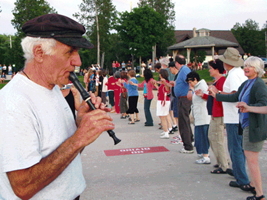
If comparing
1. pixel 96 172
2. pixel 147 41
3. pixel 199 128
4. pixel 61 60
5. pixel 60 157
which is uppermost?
pixel 147 41

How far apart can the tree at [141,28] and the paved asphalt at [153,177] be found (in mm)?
51141

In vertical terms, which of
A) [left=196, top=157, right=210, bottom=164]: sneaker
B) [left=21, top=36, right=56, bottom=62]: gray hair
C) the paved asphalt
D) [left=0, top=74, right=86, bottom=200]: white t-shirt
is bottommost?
the paved asphalt

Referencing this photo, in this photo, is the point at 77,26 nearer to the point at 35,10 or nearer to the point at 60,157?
the point at 60,157

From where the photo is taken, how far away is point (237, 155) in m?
4.97

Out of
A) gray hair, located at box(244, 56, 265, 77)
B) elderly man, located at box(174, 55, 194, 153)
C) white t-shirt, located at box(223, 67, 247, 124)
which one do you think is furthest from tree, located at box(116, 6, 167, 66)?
gray hair, located at box(244, 56, 265, 77)

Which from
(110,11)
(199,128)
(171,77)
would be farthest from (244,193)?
(110,11)

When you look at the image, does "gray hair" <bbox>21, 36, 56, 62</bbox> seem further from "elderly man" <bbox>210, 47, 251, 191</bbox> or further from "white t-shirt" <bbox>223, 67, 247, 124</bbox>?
"white t-shirt" <bbox>223, 67, 247, 124</bbox>

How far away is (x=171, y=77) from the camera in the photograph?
10.5 m

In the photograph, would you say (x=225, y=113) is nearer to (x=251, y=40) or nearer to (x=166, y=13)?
(x=166, y=13)

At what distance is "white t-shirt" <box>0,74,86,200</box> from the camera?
1.55m

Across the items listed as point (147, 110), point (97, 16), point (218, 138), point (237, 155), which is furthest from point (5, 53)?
point (237, 155)

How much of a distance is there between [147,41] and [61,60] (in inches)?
2266

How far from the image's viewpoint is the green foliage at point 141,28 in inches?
2288

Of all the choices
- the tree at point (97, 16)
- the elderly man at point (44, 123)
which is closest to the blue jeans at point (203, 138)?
the elderly man at point (44, 123)
